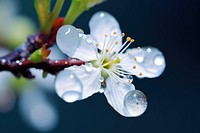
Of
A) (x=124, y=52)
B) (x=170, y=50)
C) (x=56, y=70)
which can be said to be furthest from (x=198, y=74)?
(x=56, y=70)

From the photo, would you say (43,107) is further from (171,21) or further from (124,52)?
(171,21)

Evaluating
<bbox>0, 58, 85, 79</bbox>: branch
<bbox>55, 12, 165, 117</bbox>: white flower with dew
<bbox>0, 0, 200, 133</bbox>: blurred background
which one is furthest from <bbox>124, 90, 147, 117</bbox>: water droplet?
<bbox>0, 0, 200, 133</bbox>: blurred background

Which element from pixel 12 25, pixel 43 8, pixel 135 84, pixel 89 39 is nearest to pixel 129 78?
pixel 89 39

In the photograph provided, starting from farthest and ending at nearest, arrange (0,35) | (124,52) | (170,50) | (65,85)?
1. (170,50)
2. (0,35)
3. (124,52)
4. (65,85)

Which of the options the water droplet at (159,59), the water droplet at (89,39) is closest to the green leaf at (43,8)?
the water droplet at (89,39)

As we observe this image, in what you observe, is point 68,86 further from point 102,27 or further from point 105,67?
point 102,27

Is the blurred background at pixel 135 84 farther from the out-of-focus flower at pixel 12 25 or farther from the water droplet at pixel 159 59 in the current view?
the water droplet at pixel 159 59

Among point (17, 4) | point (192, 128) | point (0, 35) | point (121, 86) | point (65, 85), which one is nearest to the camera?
point (65, 85)
